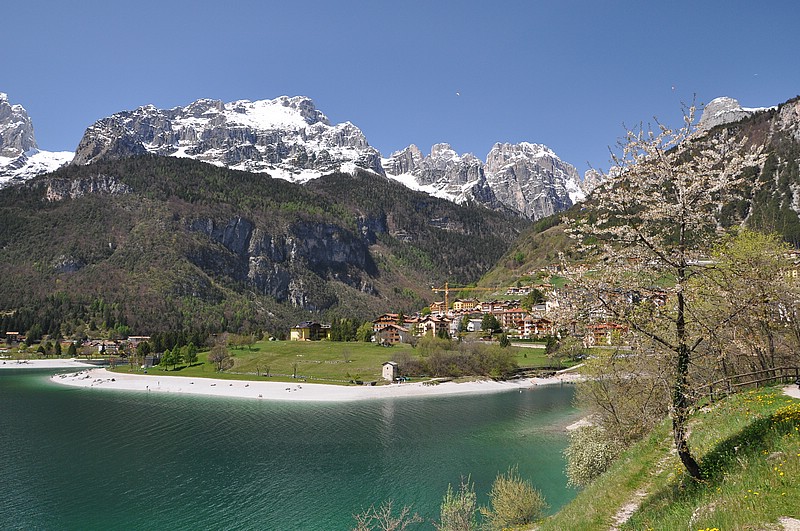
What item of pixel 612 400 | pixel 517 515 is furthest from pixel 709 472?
pixel 612 400

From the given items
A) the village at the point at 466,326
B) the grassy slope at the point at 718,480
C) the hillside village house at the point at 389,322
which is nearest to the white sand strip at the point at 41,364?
the village at the point at 466,326

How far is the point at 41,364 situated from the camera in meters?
163

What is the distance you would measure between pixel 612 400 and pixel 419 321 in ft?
447

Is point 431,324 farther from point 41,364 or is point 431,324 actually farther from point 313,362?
point 41,364

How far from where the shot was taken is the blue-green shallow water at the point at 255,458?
4038 cm

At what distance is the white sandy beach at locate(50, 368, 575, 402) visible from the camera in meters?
97.9

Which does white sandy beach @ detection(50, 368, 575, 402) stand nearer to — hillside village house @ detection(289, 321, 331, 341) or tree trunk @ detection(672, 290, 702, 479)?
hillside village house @ detection(289, 321, 331, 341)

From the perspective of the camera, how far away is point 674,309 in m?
14.4

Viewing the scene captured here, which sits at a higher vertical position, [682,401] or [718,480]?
[682,401]

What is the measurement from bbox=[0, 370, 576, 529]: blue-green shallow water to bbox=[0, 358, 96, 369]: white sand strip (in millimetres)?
78522

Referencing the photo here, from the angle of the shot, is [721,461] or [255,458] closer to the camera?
[721,461]

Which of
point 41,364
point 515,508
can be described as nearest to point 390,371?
point 515,508

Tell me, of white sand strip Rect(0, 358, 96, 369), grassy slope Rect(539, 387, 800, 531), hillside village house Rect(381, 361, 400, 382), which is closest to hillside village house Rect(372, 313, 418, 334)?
hillside village house Rect(381, 361, 400, 382)

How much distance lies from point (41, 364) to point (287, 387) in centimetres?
11096
